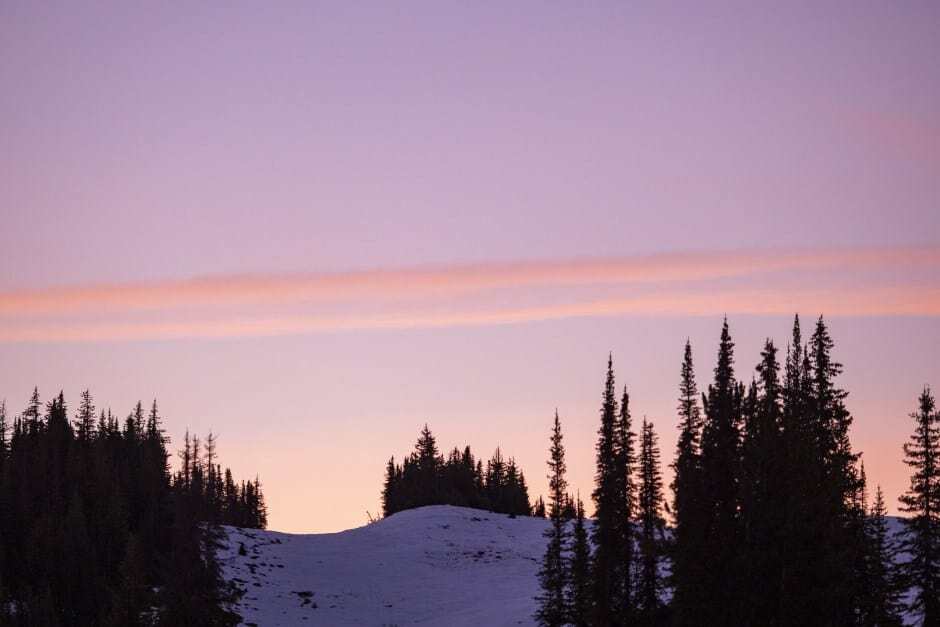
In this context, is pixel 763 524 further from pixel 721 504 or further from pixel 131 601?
pixel 131 601

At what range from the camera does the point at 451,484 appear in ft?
509

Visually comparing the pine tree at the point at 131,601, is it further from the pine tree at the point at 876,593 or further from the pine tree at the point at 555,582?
the pine tree at the point at 876,593

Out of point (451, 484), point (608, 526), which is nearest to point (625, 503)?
point (608, 526)

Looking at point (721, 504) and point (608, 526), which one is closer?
point (721, 504)

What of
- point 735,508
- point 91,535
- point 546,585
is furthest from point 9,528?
point 735,508

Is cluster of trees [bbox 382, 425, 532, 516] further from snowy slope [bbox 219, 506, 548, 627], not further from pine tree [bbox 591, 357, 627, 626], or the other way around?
pine tree [bbox 591, 357, 627, 626]

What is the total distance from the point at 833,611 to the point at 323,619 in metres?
58.7

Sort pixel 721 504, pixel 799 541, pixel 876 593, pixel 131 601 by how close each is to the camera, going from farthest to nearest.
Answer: pixel 131 601, pixel 876 593, pixel 721 504, pixel 799 541

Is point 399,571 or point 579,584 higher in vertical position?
point 399,571

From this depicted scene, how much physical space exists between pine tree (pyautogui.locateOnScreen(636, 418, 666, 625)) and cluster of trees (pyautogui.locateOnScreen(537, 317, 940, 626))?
0.10m

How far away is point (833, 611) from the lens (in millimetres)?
40625

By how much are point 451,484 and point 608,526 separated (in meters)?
86.6

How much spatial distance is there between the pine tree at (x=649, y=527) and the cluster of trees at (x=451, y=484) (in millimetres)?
78118

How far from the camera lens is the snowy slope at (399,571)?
9156cm
